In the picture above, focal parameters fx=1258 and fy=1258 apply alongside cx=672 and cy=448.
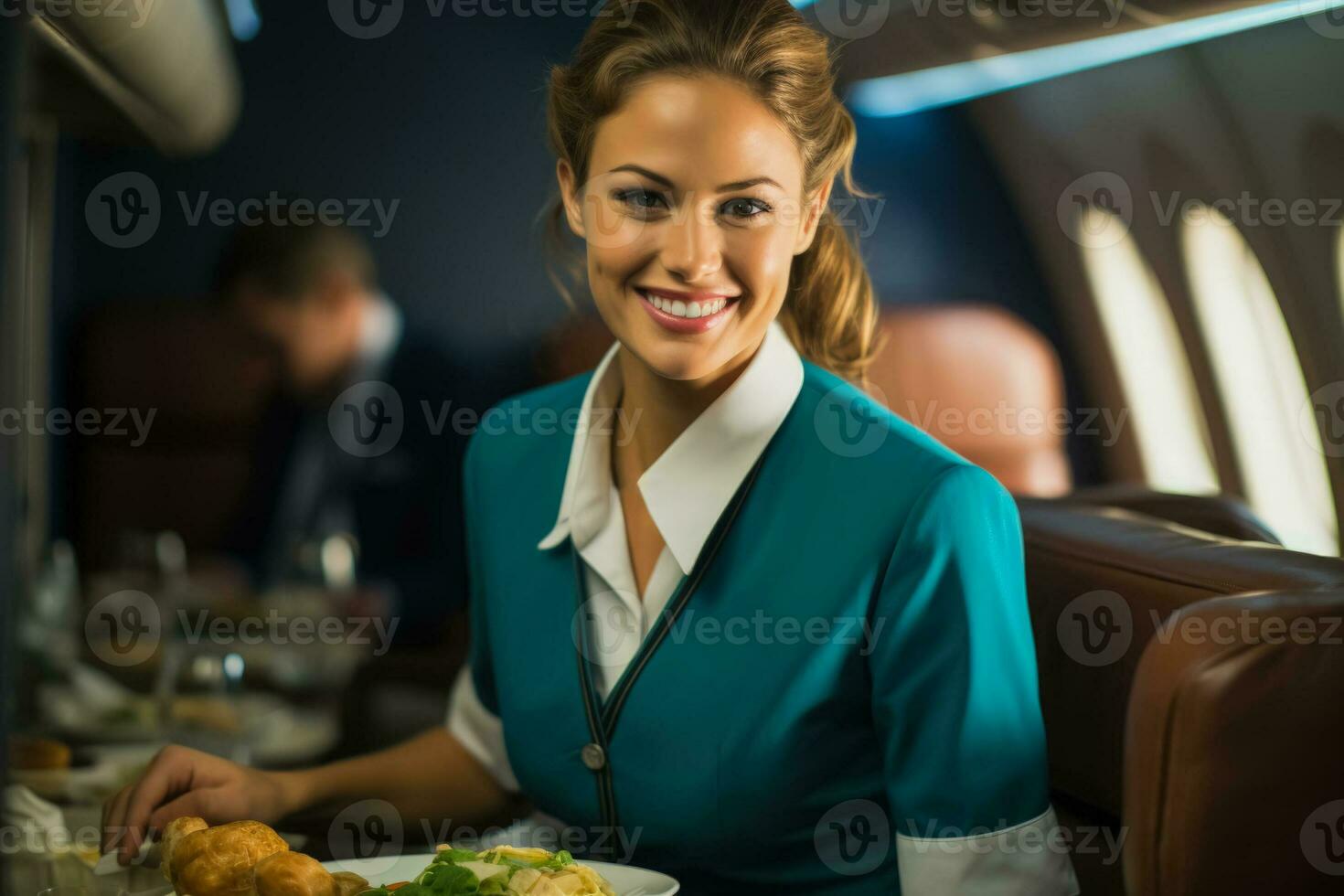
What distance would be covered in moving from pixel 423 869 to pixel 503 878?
182mm

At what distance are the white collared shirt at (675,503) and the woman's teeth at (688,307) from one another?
0.10 meters

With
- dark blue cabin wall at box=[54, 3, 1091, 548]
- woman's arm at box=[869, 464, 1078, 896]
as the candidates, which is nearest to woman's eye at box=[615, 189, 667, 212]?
woman's arm at box=[869, 464, 1078, 896]

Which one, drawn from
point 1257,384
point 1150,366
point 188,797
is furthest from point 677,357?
point 1150,366

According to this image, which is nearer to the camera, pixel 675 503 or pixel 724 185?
pixel 724 185

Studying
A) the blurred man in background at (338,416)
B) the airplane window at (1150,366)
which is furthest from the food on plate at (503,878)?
the airplane window at (1150,366)

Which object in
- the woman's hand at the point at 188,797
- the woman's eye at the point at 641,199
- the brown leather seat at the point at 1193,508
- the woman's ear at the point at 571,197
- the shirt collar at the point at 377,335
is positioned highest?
the shirt collar at the point at 377,335

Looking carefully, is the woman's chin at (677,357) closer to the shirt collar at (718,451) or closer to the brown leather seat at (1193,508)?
the shirt collar at (718,451)

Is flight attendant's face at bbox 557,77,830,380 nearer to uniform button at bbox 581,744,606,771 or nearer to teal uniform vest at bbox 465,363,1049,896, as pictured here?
teal uniform vest at bbox 465,363,1049,896

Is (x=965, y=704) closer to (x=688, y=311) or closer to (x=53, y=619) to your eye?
(x=688, y=311)

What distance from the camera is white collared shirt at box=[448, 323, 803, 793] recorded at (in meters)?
1.26

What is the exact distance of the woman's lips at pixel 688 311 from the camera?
46.8 inches

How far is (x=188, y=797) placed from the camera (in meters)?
1.19

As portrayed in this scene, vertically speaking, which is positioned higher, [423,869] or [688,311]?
[688,311]

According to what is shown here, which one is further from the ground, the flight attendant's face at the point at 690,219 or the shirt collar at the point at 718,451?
the flight attendant's face at the point at 690,219
